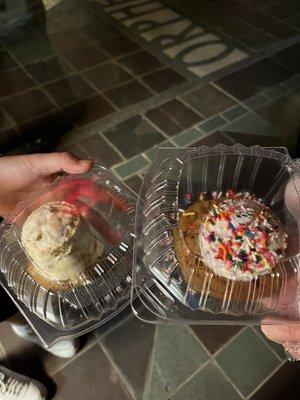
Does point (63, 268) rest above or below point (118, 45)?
below

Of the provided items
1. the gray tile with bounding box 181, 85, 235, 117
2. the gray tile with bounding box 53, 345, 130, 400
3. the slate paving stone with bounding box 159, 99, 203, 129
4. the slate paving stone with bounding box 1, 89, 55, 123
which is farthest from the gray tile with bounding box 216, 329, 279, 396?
the slate paving stone with bounding box 1, 89, 55, 123

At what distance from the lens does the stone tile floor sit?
1.51 m

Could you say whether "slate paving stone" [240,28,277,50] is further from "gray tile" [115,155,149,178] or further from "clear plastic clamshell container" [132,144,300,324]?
"clear plastic clamshell container" [132,144,300,324]

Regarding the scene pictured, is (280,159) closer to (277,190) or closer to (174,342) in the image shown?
(277,190)

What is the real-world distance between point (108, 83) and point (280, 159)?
6.32 feet

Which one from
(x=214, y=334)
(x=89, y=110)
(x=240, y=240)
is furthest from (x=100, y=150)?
(x=240, y=240)

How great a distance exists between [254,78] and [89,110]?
4.26ft

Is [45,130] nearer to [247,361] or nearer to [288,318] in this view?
[247,361]

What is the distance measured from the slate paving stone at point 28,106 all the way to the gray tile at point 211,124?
43.4 inches

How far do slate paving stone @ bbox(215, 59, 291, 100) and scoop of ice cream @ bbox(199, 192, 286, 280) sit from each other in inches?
68.4

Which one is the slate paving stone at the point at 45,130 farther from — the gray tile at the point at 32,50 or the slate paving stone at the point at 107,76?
the gray tile at the point at 32,50

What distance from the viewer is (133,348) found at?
62.1 inches

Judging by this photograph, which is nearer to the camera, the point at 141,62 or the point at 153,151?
the point at 153,151

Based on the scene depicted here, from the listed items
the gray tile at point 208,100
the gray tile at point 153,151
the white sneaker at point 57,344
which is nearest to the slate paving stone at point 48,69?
the gray tile at point 208,100
